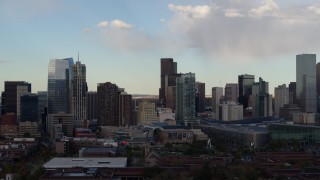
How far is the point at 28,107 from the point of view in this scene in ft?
135

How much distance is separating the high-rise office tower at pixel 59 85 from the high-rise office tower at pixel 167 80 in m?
9.32

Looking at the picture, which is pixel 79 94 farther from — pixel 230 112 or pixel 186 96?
pixel 230 112

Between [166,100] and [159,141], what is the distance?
2431 cm

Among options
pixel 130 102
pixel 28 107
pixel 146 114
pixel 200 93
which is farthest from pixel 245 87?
pixel 28 107

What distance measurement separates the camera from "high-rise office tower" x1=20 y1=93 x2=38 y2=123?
134ft

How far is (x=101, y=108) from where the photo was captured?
3981 cm

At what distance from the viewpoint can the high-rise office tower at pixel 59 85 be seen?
153ft

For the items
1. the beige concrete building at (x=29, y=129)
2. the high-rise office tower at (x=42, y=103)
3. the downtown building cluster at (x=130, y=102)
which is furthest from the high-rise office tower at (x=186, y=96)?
the beige concrete building at (x=29, y=129)

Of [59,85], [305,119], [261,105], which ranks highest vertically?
[59,85]

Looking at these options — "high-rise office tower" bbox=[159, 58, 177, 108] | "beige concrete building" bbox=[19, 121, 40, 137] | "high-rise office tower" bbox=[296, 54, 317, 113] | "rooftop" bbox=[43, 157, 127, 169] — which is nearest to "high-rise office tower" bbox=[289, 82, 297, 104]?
"high-rise office tower" bbox=[296, 54, 317, 113]

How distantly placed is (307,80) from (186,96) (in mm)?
15690

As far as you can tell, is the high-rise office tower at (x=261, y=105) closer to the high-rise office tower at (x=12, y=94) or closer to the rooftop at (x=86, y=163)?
the high-rise office tower at (x=12, y=94)

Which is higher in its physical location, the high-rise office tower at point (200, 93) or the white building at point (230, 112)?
the high-rise office tower at point (200, 93)

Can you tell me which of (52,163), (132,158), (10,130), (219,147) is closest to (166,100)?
(10,130)
